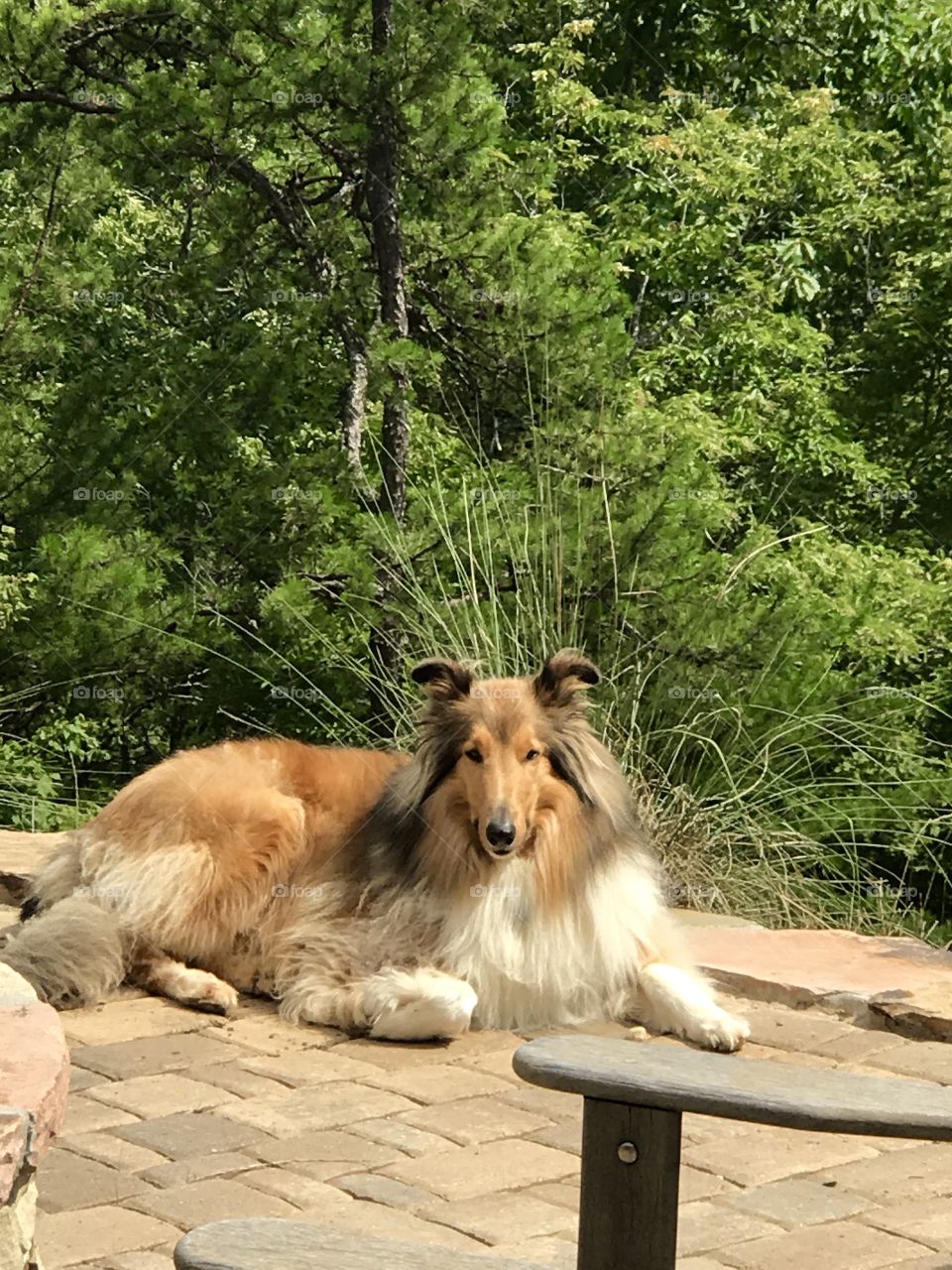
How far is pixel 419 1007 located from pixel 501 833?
534 mm

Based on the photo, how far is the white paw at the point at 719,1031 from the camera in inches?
196

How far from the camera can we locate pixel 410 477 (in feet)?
35.4

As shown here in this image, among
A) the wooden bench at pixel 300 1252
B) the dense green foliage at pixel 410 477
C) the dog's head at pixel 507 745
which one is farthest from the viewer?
the dense green foliage at pixel 410 477

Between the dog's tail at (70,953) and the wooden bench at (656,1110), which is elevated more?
the wooden bench at (656,1110)

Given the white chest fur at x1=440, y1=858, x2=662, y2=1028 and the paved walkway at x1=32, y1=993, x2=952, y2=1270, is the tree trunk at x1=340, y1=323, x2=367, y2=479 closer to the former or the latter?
the white chest fur at x1=440, y1=858, x2=662, y2=1028

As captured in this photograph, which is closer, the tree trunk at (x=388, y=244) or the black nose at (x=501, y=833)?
the black nose at (x=501, y=833)

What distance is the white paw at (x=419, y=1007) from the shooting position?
501 centimetres

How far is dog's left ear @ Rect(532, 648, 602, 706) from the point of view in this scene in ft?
17.4

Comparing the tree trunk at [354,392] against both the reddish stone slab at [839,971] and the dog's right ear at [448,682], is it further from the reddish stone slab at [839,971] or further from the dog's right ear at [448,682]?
the dog's right ear at [448,682]

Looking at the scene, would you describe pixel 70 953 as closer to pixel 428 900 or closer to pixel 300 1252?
pixel 428 900

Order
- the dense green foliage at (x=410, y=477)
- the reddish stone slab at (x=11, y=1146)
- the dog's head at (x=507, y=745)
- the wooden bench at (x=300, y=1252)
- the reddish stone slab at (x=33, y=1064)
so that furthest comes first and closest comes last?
1. the dense green foliage at (x=410, y=477)
2. the dog's head at (x=507, y=745)
3. the reddish stone slab at (x=33, y=1064)
4. the reddish stone slab at (x=11, y=1146)
5. the wooden bench at (x=300, y=1252)

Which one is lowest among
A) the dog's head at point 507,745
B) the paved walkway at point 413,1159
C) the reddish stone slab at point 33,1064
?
the paved walkway at point 413,1159

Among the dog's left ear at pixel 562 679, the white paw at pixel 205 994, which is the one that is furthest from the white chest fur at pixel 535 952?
the white paw at pixel 205 994

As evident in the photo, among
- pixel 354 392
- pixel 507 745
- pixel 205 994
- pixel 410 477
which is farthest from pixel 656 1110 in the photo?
pixel 410 477
